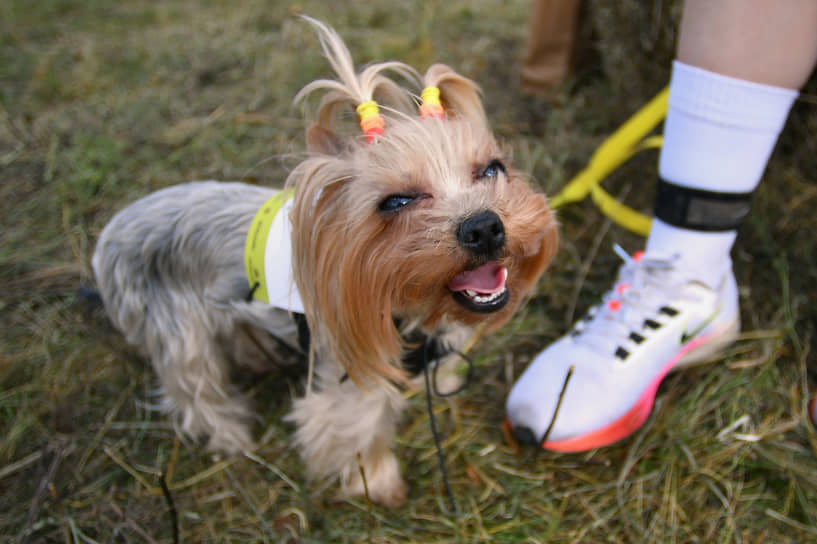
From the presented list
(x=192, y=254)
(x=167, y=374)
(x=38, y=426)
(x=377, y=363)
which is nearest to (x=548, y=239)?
(x=377, y=363)

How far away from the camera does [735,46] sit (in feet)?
5.25

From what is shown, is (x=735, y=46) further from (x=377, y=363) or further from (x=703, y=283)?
(x=377, y=363)

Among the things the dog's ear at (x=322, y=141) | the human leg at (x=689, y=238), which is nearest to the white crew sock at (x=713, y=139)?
the human leg at (x=689, y=238)

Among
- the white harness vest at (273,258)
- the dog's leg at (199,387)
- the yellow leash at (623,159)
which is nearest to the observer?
the white harness vest at (273,258)

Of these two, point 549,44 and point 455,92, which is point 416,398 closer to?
point 455,92

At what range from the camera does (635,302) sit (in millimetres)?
1961

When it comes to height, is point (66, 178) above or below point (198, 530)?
above

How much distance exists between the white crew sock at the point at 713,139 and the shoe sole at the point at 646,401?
235 mm

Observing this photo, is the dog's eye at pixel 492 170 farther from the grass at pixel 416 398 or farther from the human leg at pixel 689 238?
the human leg at pixel 689 238

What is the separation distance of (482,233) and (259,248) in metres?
0.66

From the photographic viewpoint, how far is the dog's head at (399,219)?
1.34 metres

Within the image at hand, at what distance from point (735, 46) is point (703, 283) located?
735 mm

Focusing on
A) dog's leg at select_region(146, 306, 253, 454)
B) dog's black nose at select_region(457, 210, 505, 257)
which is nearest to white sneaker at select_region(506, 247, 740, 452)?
dog's black nose at select_region(457, 210, 505, 257)

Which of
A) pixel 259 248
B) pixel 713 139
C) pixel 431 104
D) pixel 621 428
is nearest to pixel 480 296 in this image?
pixel 431 104
